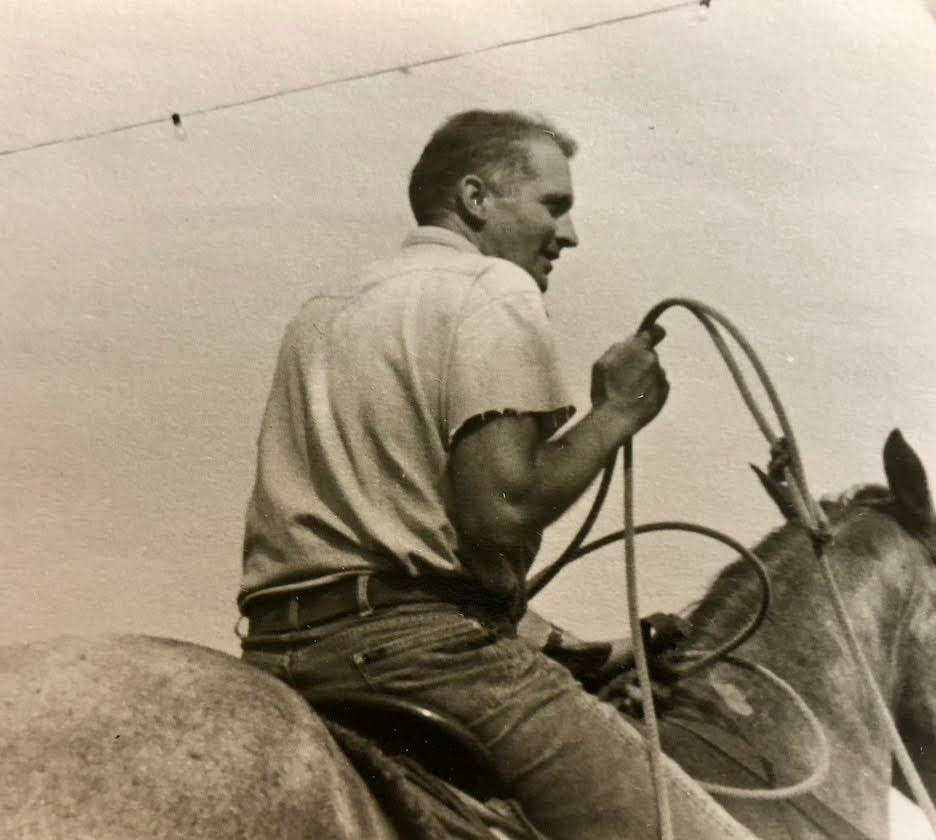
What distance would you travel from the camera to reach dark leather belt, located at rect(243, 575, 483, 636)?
1534 mm

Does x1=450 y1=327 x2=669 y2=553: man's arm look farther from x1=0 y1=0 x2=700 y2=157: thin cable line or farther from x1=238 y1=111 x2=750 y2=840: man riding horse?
x1=0 y1=0 x2=700 y2=157: thin cable line

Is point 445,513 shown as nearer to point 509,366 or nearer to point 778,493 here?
point 509,366

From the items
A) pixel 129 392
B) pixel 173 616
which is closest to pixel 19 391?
pixel 129 392

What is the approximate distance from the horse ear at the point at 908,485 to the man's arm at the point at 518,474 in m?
0.69

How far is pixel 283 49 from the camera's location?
2270 millimetres

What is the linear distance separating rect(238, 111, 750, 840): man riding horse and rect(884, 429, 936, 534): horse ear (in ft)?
1.97

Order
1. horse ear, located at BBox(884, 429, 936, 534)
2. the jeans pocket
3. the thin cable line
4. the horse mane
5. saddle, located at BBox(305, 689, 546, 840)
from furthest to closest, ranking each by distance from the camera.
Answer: the thin cable line → horse ear, located at BBox(884, 429, 936, 534) → the horse mane → the jeans pocket → saddle, located at BBox(305, 689, 546, 840)

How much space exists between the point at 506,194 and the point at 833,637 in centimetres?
91

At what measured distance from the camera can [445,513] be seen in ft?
5.12

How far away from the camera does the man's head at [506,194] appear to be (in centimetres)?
182

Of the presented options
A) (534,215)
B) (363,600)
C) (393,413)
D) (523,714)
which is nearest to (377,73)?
(534,215)

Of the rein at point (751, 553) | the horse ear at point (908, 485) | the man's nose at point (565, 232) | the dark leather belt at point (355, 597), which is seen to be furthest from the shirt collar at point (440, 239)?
the horse ear at point (908, 485)

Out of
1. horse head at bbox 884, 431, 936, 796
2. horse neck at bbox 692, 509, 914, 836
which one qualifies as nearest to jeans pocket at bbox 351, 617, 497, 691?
horse neck at bbox 692, 509, 914, 836

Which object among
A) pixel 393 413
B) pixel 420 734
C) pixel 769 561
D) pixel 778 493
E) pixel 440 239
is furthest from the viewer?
pixel 769 561
